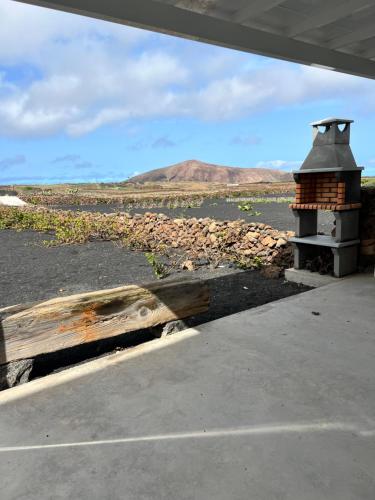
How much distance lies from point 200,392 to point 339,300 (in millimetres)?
2430

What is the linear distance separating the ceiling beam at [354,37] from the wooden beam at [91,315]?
4.11 meters

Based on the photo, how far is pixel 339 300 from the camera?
13.6 ft

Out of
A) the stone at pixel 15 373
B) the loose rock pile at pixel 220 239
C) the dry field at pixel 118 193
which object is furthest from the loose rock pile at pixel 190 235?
the dry field at pixel 118 193

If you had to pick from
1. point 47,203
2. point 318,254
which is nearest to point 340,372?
point 318,254

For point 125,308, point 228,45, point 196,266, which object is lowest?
point 196,266

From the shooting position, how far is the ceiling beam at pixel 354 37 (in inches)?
194

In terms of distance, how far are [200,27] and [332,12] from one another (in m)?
1.53

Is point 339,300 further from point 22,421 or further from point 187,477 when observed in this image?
point 22,421

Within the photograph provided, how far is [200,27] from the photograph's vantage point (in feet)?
13.9

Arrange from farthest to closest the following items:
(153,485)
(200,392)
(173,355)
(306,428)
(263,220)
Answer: (263,220) < (173,355) < (200,392) < (306,428) < (153,485)

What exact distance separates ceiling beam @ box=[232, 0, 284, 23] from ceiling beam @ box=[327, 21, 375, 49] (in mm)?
1712

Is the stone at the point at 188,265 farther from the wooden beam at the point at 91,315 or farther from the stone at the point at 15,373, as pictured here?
the stone at the point at 15,373

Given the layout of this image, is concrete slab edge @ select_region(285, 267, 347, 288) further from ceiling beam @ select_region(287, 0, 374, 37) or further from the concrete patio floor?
ceiling beam @ select_region(287, 0, 374, 37)

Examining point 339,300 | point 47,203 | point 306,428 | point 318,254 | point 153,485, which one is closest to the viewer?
point 153,485
